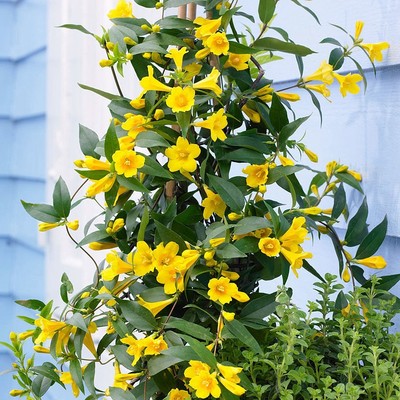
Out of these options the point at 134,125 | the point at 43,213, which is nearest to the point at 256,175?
the point at 134,125

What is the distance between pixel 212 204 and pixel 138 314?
135 mm

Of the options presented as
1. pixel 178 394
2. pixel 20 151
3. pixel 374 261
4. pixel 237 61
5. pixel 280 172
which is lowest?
pixel 20 151

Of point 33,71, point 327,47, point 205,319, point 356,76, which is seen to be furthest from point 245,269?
point 33,71

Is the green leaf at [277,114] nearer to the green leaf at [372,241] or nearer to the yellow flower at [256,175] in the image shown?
the yellow flower at [256,175]

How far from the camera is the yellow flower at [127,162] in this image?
68 cm

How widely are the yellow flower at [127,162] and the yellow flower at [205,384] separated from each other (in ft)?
0.65

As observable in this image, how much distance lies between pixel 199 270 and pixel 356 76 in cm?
30

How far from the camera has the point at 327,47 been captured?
3.30 ft

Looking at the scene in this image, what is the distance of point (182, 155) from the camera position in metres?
0.71

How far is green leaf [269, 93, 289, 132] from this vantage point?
74cm

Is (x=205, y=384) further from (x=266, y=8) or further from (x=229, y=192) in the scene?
(x=266, y=8)

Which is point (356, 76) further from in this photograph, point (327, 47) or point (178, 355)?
point (178, 355)

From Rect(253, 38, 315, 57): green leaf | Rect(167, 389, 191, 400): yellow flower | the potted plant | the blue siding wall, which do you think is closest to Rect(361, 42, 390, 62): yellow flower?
the potted plant

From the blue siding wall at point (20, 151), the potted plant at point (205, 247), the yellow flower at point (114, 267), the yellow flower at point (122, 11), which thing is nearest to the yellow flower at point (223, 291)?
the potted plant at point (205, 247)
